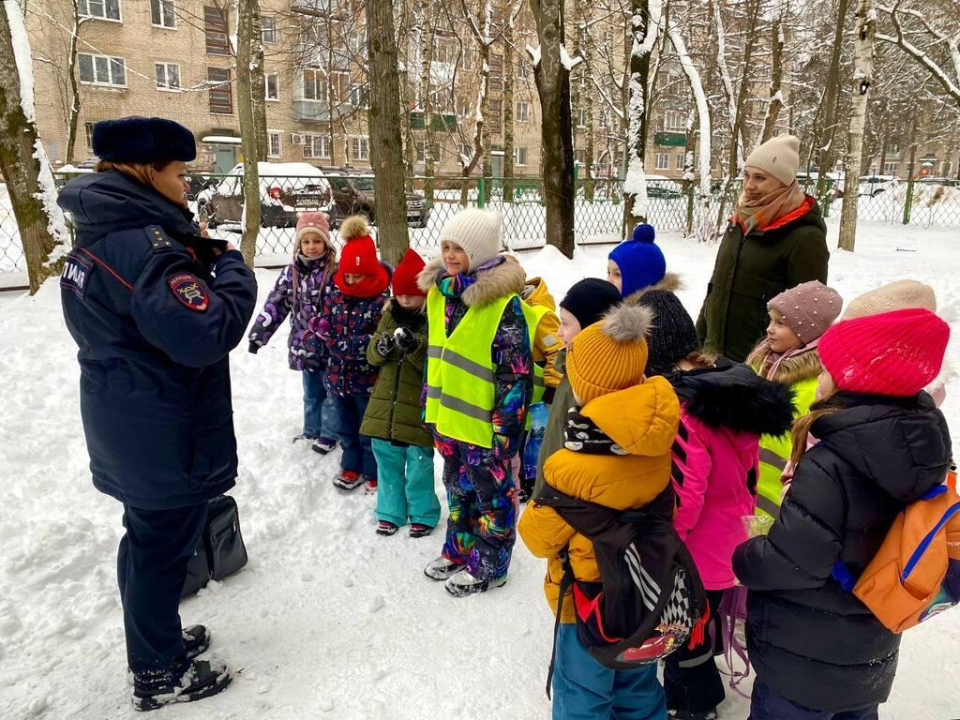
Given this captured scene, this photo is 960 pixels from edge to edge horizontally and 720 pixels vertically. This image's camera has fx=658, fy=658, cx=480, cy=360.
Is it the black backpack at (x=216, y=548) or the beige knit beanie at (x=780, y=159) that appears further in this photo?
the beige knit beanie at (x=780, y=159)

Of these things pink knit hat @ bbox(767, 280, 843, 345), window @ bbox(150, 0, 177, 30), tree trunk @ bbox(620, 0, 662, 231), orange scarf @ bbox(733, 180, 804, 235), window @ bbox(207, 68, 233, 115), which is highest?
window @ bbox(150, 0, 177, 30)

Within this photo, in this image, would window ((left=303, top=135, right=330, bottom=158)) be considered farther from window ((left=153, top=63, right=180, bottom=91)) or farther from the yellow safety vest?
the yellow safety vest

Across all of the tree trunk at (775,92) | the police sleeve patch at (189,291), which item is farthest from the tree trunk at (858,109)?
the police sleeve patch at (189,291)

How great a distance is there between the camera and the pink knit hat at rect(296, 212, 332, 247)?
3.79 metres

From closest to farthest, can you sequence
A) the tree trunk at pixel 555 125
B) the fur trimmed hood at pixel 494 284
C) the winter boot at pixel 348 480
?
the fur trimmed hood at pixel 494 284, the winter boot at pixel 348 480, the tree trunk at pixel 555 125

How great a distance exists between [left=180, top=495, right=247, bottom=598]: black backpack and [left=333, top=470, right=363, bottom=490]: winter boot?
846 millimetres

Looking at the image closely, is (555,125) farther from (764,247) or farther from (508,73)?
(508,73)

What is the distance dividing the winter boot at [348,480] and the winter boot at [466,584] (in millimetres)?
1065

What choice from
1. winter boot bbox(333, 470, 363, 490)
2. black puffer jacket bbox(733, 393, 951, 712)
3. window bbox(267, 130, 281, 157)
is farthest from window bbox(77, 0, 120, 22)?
black puffer jacket bbox(733, 393, 951, 712)

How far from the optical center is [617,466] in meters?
1.58

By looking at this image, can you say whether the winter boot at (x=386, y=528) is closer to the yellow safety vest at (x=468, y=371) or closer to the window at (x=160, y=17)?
the yellow safety vest at (x=468, y=371)

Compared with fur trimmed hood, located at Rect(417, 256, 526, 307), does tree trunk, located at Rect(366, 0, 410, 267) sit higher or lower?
higher

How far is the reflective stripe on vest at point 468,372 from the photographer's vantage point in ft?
8.82

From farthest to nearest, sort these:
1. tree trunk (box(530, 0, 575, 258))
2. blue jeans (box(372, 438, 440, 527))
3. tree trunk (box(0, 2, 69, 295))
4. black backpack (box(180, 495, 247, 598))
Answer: tree trunk (box(530, 0, 575, 258)), tree trunk (box(0, 2, 69, 295)), blue jeans (box(372, 438, 440, 527)), black backpack (box(180, 495, 247, 598))
